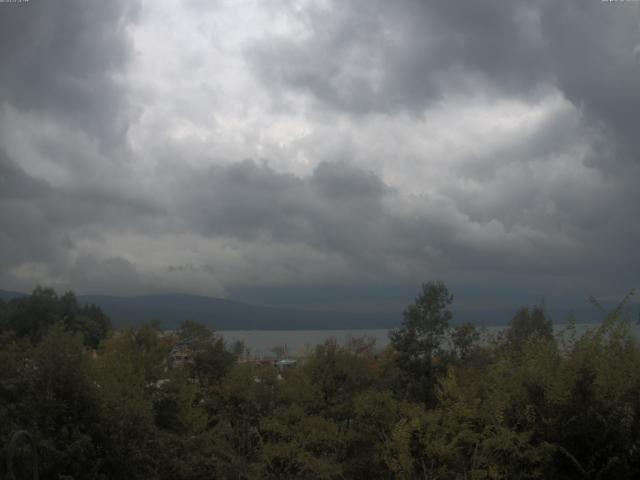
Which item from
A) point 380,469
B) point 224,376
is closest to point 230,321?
point 224,376

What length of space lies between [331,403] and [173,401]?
15.8 feet

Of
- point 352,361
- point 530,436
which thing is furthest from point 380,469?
point 352,361

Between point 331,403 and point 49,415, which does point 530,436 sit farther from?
point 331,403

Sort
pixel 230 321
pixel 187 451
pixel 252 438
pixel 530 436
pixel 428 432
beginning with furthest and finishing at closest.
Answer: pixel 230 321
pixel 252 438
pixel 187 451
pixel 428 432
pixel 530 436

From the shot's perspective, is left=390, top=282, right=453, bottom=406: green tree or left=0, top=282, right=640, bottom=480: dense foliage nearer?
left=0, top=282, right=640, bottom=480: dense foliage

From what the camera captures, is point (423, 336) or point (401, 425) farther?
point (423, 336)

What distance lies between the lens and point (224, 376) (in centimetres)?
2644

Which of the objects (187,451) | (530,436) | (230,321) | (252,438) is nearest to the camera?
(530,436)

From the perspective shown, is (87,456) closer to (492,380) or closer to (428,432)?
(428,432)

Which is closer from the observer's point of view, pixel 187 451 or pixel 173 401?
pixel 187 451

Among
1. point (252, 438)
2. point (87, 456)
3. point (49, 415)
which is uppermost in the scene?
point (49, 415)

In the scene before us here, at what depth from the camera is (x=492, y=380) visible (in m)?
12.9

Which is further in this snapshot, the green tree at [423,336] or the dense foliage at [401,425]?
the green tree at [423,336]

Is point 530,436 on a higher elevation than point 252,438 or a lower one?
higher
